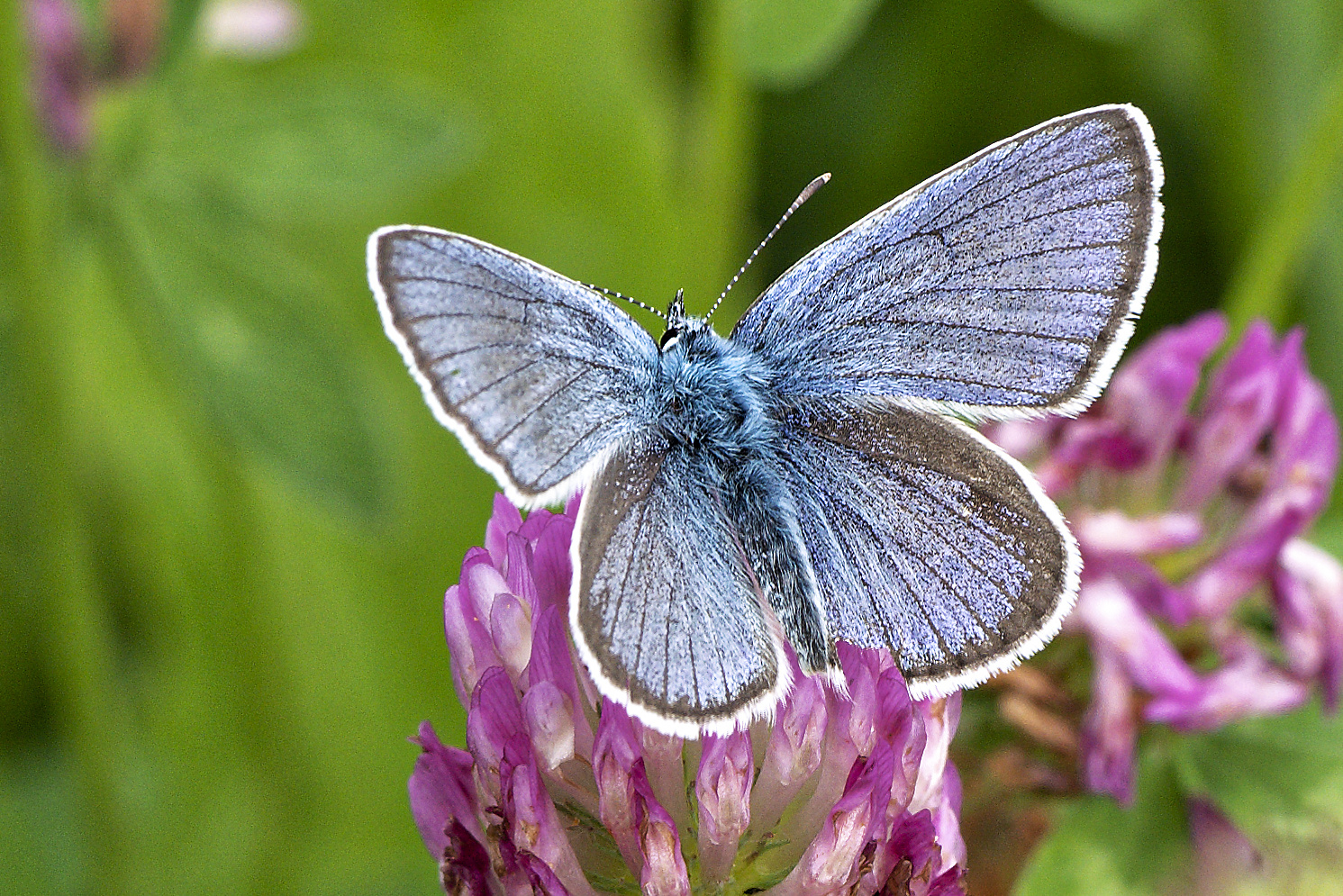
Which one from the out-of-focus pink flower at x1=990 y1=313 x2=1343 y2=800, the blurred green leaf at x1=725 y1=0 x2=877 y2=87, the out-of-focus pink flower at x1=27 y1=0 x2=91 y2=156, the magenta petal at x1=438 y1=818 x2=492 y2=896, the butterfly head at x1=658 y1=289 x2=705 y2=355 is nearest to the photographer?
the magenta petal at x1=438 y1=818 x2=492 y2=896

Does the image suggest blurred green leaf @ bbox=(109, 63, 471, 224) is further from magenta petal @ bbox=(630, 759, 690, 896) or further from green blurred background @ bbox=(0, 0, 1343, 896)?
magenta petal @ bbox=(630, 759, 690, 896)

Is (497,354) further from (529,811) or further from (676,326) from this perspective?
(529,811)

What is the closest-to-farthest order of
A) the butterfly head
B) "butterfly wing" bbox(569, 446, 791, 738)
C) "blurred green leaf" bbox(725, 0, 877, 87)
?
"butterfly wing" bbox(569, 446, 791, 738), the butterfly head, "blurred green leaf" bbox(725, 0, 877, 87)

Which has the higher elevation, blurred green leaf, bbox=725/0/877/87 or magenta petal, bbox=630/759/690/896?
blurred green leaf, bbox=725/0/877/87

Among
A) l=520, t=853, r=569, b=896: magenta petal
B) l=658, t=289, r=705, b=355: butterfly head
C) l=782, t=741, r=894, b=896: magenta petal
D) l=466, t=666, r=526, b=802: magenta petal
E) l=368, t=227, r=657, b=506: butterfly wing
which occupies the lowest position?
l=782, t=741, r=894, b=896: magenta petal

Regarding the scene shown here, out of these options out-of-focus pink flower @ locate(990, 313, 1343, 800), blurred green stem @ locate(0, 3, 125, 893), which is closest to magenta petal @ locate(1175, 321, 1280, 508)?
out-of-focus pink flower @ locate(990, 313, 1343, 800)

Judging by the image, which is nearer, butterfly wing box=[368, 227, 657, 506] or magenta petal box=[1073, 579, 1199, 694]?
butterfly wing box=[368, 227, 657, 506]

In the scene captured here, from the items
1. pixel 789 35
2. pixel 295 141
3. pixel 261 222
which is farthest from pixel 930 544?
pixel 295 141

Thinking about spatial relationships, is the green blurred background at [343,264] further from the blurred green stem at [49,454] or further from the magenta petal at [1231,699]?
the magenta petal at [1231,699]
